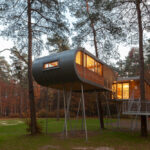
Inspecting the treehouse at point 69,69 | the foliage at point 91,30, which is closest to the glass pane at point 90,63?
the treehouse at point 69,69

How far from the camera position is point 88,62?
1126 cm

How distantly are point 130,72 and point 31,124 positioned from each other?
90.6 feet

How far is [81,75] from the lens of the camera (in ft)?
33.2

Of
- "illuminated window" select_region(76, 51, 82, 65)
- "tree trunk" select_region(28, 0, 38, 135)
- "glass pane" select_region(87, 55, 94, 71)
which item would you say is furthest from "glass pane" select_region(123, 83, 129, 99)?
"tree trunk" select_region(28, 0, 38, 135)

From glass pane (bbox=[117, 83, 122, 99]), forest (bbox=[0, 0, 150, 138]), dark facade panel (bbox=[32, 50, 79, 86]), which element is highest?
forest (bbox=[0, 0, 150, 138])

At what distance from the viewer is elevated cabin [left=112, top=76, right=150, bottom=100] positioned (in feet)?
47.1

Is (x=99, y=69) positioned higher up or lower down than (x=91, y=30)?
lower down

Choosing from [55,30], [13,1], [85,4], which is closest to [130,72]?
[85,4]

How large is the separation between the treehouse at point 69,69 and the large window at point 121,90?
3.24 m

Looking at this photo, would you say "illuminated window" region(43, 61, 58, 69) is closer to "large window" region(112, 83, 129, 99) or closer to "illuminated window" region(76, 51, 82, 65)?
"illuminated window" region(76, 51, 82, 65)

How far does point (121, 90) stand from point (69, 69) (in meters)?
7.13

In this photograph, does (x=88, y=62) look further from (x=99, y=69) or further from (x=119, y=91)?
(x=119, y=91)

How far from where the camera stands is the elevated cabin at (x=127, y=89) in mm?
14352

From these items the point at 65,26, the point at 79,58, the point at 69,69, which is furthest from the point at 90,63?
the point at 65,26
